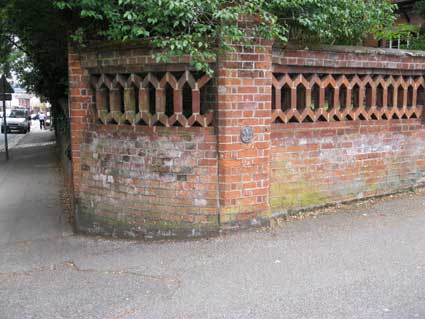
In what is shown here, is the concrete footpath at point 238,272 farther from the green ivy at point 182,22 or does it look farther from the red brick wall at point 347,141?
the green ivy at point 182,22

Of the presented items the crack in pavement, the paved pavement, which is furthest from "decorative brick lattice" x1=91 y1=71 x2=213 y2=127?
the paved pavement

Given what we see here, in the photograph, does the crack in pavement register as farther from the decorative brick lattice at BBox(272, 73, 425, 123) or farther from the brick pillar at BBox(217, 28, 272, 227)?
the decorative brick lattice at BBox(272, 73, 425, 123)

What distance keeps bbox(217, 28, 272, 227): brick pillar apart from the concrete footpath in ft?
1.11

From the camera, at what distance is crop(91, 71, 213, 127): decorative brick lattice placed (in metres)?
5.23

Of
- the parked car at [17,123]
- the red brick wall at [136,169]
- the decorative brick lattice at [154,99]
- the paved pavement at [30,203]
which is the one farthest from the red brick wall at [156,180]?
the parked car at [17,123]

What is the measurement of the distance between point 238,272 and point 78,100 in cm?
300

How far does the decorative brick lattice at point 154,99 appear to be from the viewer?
5227mm

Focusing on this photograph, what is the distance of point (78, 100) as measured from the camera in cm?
596

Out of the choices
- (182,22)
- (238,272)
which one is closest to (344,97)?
(182,22)

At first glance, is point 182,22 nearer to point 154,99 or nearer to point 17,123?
point 154,99

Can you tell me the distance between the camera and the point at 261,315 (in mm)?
3604

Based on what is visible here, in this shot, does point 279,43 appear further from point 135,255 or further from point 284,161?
point 135,255

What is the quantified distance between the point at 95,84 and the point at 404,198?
4.55 meters

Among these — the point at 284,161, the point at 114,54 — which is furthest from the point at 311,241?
the point at 114,54
